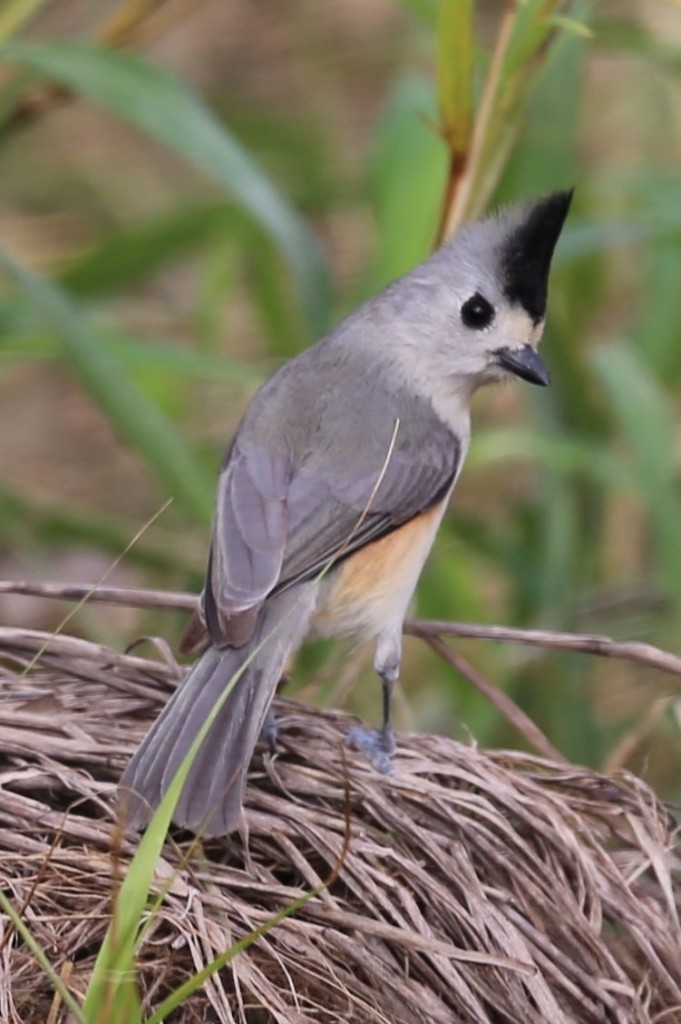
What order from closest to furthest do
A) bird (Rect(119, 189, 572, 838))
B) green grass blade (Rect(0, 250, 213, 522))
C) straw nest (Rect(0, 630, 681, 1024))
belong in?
1. straw nest (Rect(0, 630, 681, 1024))
2. bird (Rect(119, 189, 572, 838))
3. green grass blade (Rect(0, 250, 213, 522))

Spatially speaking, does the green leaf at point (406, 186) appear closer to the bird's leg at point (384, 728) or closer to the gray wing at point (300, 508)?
the gray wing at point (300, 508)

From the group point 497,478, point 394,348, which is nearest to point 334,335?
point 394,348

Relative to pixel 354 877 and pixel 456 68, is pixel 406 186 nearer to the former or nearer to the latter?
pixel 456 68

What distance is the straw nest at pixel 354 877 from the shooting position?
83.9 inches

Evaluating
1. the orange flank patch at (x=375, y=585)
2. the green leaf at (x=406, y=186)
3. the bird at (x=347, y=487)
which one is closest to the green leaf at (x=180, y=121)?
the green leaf at (x=406, y=186)

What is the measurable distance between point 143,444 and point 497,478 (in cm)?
219

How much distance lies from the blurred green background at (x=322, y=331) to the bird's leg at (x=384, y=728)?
138mm

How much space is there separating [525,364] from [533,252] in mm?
210

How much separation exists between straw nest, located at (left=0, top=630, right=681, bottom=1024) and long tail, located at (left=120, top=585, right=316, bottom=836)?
0.05 meters

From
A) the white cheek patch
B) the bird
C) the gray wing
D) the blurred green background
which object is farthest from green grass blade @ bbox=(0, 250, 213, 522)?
the white cheek patch

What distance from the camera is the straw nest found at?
213 centimetres

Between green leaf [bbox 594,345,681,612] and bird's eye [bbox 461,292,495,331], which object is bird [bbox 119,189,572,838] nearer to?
bird's eye [bbox 461,292,495,331]

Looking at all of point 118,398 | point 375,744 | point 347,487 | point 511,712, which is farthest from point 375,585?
point 118,398

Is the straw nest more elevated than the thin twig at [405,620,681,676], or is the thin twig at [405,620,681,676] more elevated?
the thin twig at [405,620,681,676]
